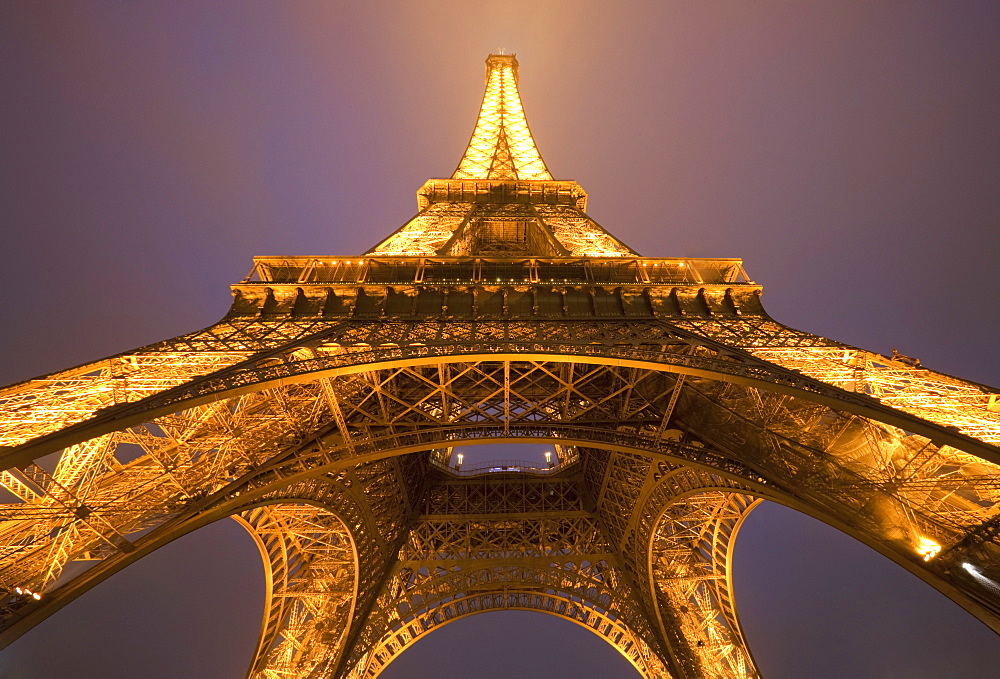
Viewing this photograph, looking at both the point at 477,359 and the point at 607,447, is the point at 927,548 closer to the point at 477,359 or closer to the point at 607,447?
the point at 607,447

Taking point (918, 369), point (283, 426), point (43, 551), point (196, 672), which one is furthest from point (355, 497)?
point (196, 672)

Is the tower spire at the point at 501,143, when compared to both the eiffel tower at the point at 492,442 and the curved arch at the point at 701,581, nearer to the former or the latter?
the eiffel tower at the point at 492,442

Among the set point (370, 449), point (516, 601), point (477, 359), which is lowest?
point (516, 601)

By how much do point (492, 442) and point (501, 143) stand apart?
23.5 m

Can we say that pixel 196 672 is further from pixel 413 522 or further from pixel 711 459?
pixel 711 459

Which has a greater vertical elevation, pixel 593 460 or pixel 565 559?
pixel 593 460

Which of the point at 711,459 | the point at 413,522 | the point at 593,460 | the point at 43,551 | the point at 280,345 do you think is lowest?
the point at 43,551

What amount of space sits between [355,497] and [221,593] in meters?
20.2

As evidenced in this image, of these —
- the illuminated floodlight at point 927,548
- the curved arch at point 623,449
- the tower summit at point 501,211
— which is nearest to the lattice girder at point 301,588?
the curved arch at point 623,449

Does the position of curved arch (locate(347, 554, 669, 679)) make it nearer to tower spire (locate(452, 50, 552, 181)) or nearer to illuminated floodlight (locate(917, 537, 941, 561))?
illuminated floodlight (locate(917, 537, 941, 561))

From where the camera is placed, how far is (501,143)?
100ft

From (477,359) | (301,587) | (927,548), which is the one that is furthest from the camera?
(301,587)

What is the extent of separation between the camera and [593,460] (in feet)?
68.8

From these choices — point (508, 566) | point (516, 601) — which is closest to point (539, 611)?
point (516, 601)
